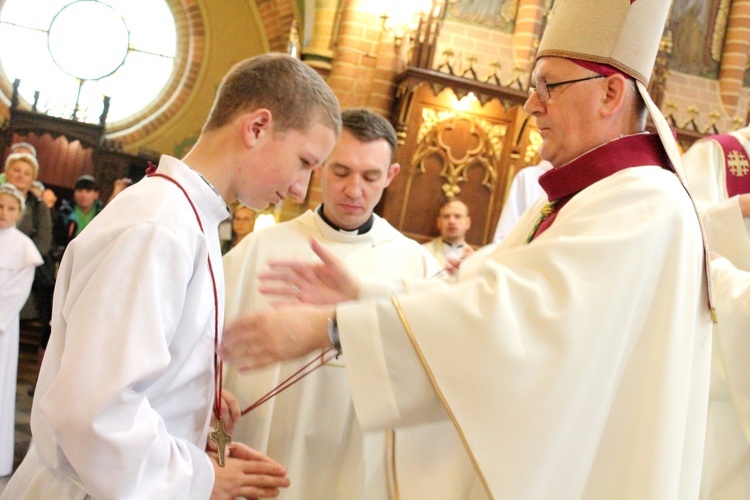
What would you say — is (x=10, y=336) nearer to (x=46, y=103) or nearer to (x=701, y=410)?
(x=701, y=410)

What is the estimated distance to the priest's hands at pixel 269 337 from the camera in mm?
1847

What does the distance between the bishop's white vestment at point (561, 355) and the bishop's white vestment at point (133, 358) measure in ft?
1.22

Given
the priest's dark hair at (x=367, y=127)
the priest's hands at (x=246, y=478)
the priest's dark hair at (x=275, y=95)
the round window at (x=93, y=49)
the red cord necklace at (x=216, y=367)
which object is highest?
the priest's dark hair at (x=275, y=95)

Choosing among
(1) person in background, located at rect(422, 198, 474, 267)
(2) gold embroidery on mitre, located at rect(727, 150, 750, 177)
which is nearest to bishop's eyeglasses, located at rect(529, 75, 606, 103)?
(2) gold embroidery on mitre, located at rect(727, 150, 750, 177)

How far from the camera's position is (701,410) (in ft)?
6.81

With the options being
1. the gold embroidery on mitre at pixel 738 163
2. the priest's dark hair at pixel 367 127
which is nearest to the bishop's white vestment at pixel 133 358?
the priest's dark hair at pixel 367 127

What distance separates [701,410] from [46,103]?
13.2m

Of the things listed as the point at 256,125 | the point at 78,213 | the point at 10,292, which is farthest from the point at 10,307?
the point at 256,125

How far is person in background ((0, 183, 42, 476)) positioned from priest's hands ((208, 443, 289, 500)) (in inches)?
161

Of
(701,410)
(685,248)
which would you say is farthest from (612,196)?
(701,410)

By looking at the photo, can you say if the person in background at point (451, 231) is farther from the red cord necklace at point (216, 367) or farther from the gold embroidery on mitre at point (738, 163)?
the red cord necklace at point (216, 367)

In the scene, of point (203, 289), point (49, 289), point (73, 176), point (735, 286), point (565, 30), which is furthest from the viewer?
point (73, 176)

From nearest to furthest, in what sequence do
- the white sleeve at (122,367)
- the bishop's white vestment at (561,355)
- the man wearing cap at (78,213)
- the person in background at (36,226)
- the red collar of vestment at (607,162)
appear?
the white sleeve at (122,367) → the bishop's white vestment at (561,355) → the red collar of vestment at (607,162) → the person in background at (36,226) → the man wearing cap at (78,213)

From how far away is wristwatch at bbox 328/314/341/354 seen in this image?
190 cm
